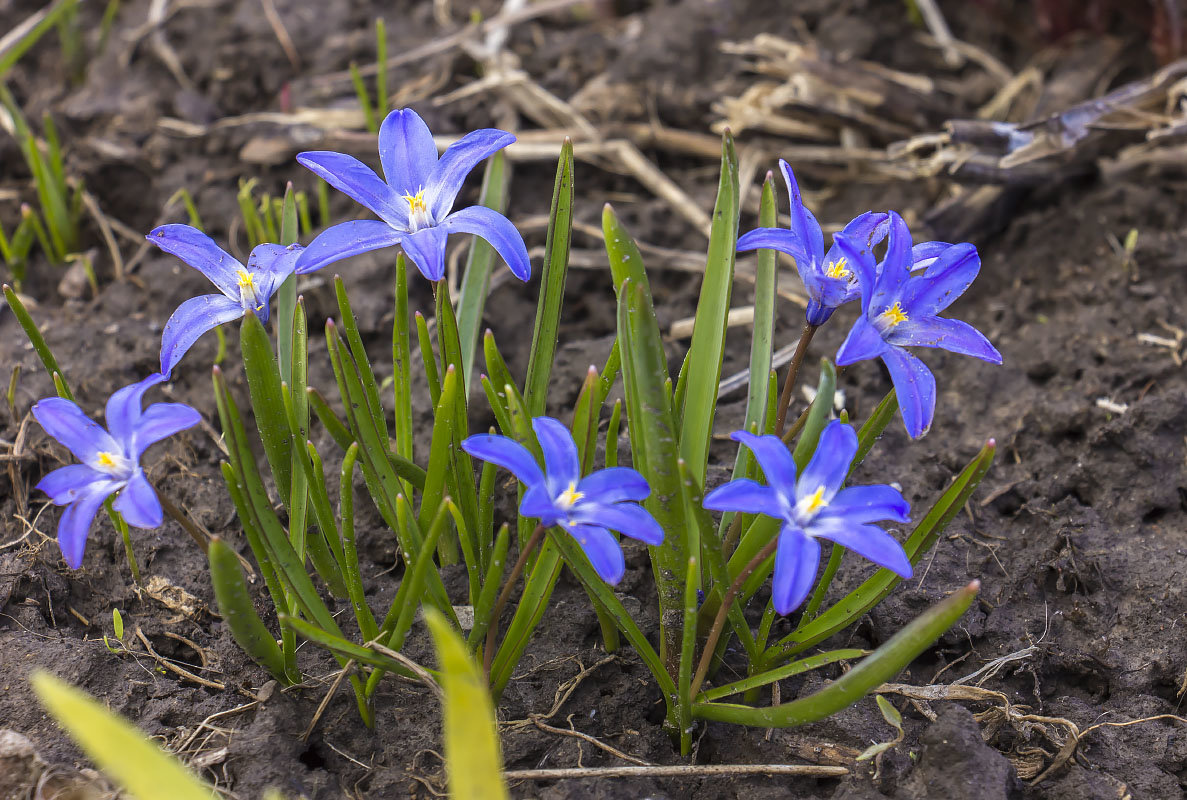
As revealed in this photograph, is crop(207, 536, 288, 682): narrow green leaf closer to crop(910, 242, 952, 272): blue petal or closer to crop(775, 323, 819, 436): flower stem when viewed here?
crop(775, 323, 819, 436): flower stem

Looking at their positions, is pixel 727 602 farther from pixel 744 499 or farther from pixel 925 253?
pixel 925 253

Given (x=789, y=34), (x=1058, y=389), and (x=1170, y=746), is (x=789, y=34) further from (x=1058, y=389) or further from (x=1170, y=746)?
(x=1170, y=746)

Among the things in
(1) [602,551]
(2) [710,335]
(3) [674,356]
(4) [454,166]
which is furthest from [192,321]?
(3) [674,356]

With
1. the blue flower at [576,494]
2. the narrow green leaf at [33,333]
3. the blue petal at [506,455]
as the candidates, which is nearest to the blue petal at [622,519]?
the blue flower at [576,494]

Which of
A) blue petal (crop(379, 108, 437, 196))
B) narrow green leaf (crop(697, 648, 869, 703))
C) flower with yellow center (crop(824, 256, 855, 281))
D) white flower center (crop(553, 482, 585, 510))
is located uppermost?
blue petal (crop(379, 108, 437, 196))

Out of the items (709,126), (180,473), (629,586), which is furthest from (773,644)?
(709,126)

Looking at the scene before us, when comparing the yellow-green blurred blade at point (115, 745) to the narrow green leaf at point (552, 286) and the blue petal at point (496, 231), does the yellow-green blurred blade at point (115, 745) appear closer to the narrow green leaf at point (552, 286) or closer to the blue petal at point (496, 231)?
the blue petal at point (496, 231)

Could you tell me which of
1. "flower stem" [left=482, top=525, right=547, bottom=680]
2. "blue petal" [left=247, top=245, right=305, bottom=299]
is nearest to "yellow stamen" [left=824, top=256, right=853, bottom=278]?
"flower stem" [left=482, top=525, right=547, bottom=680]

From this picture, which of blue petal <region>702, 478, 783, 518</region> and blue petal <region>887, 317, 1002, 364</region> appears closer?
blue petal <region>702, 478, 783, 518</region>
